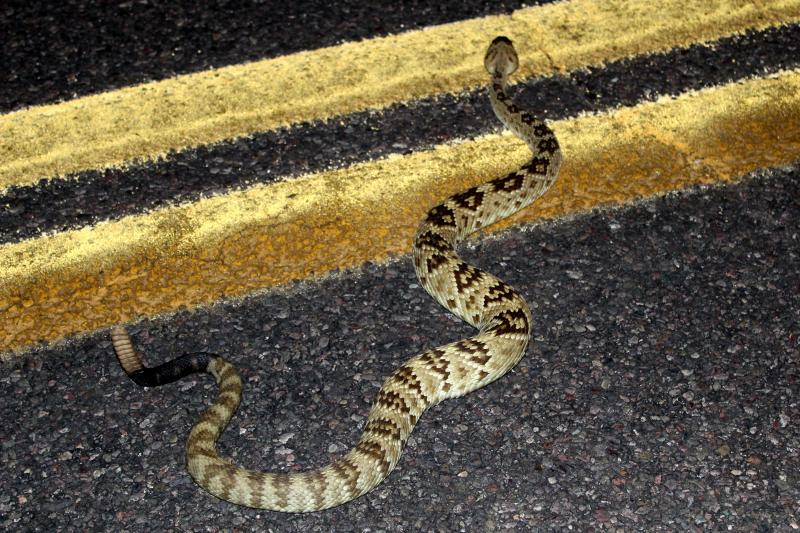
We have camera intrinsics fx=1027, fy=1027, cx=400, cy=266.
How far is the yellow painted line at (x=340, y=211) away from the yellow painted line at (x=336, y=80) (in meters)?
0.50

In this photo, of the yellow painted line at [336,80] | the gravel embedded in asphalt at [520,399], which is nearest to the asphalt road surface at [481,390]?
the gravel embedded in asphalt at [520,399]

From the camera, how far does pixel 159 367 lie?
4129mm

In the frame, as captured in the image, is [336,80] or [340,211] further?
[336,80]

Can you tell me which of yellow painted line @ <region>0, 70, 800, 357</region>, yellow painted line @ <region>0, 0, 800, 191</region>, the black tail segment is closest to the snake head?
yellow painted line @ <region>0, 0, 800, 191</region>

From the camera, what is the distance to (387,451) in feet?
12.7

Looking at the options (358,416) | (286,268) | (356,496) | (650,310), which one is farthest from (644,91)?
(356,496)

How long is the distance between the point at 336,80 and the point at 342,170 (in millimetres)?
755

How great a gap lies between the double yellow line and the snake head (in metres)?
0.15

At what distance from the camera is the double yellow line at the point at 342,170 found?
463cm

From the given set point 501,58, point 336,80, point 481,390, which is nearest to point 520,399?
point 481,390

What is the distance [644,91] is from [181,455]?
3.24 metres

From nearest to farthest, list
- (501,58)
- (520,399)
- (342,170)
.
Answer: (520,399), (342,170), (501,58)

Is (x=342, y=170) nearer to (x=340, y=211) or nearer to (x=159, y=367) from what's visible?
(x=340, y=211)

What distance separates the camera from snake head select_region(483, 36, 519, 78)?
5.63 meters
